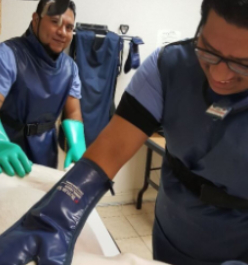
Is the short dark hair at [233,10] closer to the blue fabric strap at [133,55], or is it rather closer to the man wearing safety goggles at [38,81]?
the man wearing safety goggles at [38,81]

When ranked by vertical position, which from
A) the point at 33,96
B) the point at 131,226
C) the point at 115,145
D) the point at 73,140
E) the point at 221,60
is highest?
the point at 221,60

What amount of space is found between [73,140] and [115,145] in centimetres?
75

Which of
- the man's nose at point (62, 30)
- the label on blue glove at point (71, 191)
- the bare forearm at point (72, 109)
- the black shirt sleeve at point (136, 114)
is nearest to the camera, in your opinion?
the label on blue glove at point (71, 191)

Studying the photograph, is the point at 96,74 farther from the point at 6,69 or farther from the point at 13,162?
the point at 13,162

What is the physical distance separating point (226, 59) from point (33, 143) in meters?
1.07

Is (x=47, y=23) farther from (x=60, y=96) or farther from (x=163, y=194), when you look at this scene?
(x=163, y=194)

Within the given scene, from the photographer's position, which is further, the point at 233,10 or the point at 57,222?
the point at 57,222

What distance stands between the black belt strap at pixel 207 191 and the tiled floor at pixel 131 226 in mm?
1322

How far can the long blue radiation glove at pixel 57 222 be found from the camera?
2.09 ft

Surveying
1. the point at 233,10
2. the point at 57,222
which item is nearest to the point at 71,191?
the point at 57,222

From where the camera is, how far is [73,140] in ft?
5.07

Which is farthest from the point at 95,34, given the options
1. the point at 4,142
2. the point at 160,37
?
the point at 4,142

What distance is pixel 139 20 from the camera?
2.34 meters

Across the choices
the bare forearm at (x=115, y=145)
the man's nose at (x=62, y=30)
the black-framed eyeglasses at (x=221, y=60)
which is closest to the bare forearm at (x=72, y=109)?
the man's nose at (x=62, y=30)
